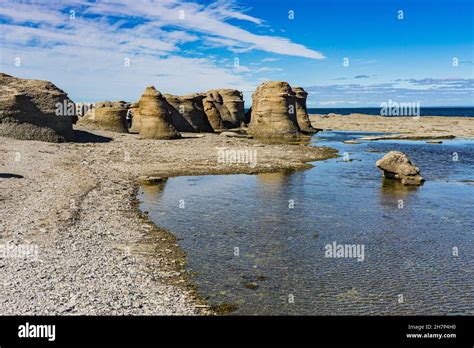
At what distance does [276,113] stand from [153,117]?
2198 cm

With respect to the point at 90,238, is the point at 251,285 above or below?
below

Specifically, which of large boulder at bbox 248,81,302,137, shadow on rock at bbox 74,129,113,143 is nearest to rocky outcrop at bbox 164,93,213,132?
large boulder at bbox 248,81,302,137

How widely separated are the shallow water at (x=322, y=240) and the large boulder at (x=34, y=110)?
1739cm

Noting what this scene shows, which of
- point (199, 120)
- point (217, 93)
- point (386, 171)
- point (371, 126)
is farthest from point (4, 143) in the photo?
point (371, 126)

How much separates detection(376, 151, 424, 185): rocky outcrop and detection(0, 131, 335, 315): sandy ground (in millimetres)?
9060

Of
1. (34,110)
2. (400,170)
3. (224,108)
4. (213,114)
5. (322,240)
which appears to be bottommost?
(322,240)

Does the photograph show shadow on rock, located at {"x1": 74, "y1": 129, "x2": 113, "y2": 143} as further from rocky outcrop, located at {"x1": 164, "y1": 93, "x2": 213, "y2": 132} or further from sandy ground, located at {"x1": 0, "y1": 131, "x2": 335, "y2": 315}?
rocky outcrop, located at {"x1": 164, "y1": 93, "x2": 213, "y2": 132}

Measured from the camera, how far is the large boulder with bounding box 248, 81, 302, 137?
64.4 m

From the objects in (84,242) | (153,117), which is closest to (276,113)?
(153,117)

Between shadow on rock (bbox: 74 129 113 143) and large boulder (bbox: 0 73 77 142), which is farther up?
large boulder (bbox: 0 73 77 142)

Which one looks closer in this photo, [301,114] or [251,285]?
[251,285]

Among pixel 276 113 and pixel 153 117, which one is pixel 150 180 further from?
pixel 276 113

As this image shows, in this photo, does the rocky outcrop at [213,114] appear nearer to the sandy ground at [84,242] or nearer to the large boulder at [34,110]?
the large boulder at [34,110]

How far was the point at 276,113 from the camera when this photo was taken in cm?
6475
